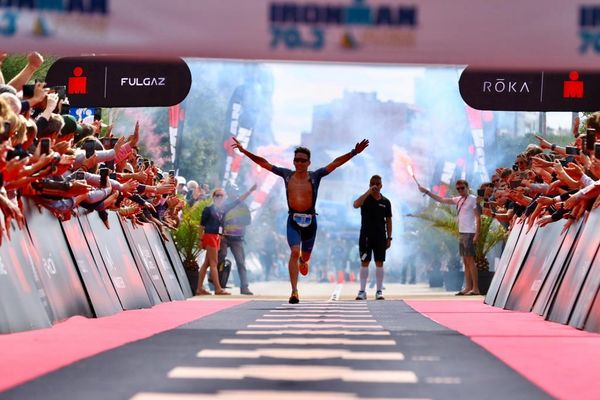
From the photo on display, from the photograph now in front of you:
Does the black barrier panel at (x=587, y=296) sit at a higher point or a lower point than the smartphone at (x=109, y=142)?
lower

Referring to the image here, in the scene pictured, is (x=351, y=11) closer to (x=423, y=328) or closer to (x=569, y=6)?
(x=569, y=6)

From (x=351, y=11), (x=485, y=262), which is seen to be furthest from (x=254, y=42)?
(x=485, y=262)

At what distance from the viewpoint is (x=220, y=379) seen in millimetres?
6793

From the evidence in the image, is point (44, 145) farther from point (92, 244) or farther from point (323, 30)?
point (92, 244)

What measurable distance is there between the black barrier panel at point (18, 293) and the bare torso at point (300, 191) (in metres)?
6.67

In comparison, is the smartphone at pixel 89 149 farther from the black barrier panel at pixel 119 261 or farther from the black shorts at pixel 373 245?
the black shorts at pixel 373 245

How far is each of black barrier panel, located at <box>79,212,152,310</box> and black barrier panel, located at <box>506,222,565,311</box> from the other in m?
4.58

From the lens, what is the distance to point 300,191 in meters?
17.1

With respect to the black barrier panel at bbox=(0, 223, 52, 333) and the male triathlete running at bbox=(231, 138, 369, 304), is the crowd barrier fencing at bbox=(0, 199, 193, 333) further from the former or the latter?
the male triathlete running at bbox=(231, 138, 369, 304)

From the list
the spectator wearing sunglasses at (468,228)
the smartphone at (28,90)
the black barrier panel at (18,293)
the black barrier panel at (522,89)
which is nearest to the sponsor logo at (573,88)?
the black barrier panel at (522,89)

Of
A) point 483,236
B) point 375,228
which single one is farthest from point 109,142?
point 483,236

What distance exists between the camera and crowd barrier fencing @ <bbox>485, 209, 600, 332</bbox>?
37.8 feet

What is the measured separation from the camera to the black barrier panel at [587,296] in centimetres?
1110

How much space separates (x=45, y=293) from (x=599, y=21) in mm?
4960
